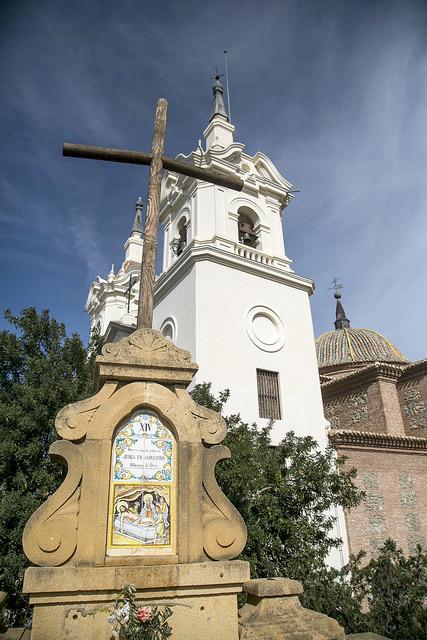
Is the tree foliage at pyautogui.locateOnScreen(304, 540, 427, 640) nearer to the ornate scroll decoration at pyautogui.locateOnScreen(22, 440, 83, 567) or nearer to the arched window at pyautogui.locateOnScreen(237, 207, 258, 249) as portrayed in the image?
the ornate scroll decoration at pyautogui.locateOnScreen(22, 440, 83, 567)

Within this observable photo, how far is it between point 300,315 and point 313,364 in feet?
6.76

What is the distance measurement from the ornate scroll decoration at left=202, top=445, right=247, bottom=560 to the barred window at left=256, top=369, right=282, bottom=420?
35.1ft

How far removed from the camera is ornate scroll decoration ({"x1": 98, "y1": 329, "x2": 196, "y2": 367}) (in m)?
4.58

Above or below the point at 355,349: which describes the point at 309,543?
below

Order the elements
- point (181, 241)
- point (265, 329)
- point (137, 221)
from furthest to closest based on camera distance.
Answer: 1. point (137, 221)
2. point (181, 241)
3. point (265, 329)

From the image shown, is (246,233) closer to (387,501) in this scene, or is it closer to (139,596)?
(387,501)

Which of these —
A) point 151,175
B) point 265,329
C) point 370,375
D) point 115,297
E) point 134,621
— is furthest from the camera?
point 115,297

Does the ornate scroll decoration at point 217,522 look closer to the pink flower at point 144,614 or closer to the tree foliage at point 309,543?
the pink flower at point 144,614

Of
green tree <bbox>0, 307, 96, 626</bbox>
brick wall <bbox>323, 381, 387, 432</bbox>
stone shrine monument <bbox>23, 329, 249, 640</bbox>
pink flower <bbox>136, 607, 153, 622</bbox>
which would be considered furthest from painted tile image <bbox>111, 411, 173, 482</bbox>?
brick wall <bbox>323, 381, 387, 432</bbox>

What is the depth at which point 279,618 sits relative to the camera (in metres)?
4.32

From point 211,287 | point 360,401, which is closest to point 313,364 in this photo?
point 211,287

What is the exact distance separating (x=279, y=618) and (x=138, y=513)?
1.73m

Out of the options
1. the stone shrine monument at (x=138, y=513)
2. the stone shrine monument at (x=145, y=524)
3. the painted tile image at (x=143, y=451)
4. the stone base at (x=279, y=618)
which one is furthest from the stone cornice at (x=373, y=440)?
the painted tile image at (x=143, y=451)

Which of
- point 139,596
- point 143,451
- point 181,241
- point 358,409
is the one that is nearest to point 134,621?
point 139,596
